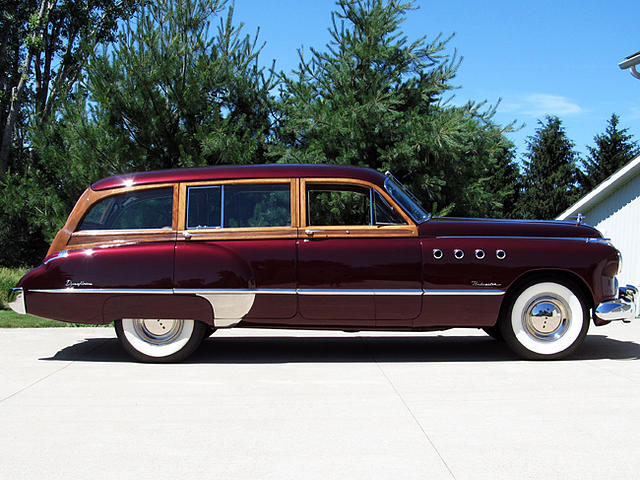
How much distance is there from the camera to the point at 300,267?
20.9 ft

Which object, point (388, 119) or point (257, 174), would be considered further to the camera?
point (388, 119)

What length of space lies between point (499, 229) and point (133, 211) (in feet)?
12.4

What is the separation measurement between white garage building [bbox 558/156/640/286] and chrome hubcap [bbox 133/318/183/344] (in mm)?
11537

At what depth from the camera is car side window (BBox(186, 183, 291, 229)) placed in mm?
6516

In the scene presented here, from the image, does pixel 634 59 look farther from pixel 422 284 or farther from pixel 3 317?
pixel 3 317

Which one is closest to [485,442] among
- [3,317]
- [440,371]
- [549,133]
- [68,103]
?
[440,371]

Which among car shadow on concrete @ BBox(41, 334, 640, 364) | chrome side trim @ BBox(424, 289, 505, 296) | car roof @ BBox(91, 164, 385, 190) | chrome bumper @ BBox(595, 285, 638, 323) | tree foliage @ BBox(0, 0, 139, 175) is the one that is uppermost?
tree foliage @ BBox(0, 0, 139, 175)

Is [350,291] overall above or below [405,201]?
below

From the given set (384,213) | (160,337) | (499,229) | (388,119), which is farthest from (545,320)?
(388,119)

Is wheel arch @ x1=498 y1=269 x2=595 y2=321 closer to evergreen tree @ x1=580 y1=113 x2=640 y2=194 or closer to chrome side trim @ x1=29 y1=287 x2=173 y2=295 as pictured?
chrome side trim @ x1=29 y1=287 x2=173 y2=295

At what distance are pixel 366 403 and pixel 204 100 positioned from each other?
39.5ft

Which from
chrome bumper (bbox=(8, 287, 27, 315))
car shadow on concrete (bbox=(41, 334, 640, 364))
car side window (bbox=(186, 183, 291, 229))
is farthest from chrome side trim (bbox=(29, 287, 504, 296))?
chrome bumper (bbox=(8, 287, 27, 315))

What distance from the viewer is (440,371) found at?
6.14m

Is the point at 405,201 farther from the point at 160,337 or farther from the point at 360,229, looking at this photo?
the point at 160,337
